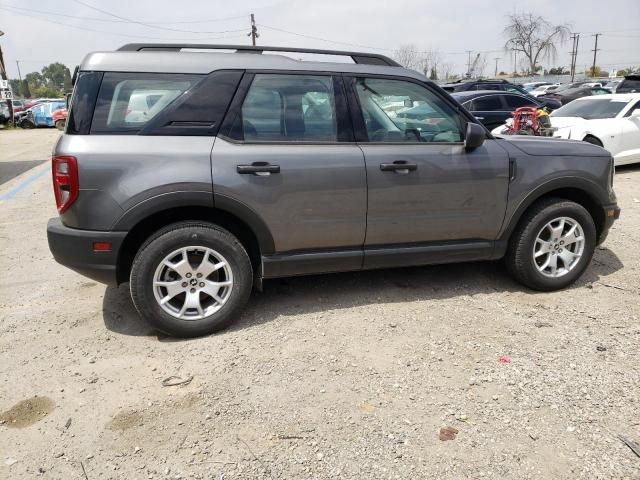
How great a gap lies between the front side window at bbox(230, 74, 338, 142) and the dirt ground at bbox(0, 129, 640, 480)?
1345 millimetres

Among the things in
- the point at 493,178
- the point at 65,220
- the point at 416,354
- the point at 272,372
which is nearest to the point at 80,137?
the point at 65,220

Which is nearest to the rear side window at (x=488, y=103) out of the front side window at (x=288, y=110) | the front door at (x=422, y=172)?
the front door at (x=422, y=172)

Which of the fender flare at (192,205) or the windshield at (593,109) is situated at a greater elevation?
the windshield at (593,109)

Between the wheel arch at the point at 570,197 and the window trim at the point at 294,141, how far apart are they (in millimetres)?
1489

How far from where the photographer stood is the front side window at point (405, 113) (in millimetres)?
3785

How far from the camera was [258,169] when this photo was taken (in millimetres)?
3426

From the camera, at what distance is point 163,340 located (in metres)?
3.56

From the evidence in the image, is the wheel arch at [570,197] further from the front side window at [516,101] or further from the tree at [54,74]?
the tree at [54,74]

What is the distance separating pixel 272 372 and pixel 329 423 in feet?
1.95

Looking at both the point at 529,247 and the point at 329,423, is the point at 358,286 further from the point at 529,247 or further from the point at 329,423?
the point at 329,423

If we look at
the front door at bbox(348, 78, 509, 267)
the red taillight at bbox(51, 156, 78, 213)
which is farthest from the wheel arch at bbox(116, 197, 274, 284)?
the front door at bbox(348, 78, 509, 267)

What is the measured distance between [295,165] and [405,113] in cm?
105

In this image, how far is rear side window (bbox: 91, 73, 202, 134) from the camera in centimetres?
327

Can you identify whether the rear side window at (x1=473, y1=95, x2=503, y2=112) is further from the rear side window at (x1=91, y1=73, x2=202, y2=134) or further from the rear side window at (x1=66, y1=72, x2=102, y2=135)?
the rear side window at (x1=66, y1=72, x2=102, y2=135)
